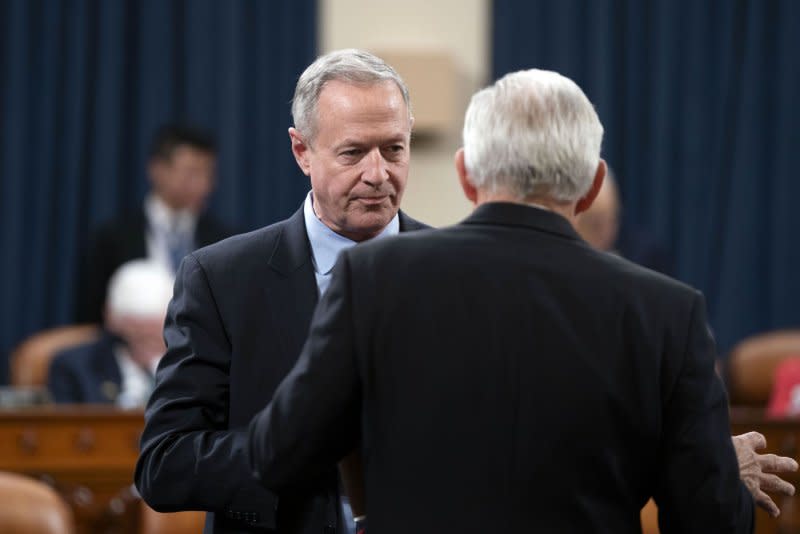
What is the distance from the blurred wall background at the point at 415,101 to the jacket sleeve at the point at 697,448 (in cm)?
615

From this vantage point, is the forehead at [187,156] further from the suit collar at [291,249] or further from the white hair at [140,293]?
the suit collar at [291,249]

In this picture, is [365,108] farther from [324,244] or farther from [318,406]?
[318,406]

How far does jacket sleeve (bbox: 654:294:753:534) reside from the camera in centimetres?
198

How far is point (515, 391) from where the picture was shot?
197 centimetres

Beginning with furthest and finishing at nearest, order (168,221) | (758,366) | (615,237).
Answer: (168,221)
(615,237)
(758,366)

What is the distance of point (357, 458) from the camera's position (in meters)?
2.15

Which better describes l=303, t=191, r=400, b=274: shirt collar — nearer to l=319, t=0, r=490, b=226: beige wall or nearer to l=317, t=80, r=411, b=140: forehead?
l=317, t=80, r=411, b=140: forehead

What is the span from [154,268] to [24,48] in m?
3.06

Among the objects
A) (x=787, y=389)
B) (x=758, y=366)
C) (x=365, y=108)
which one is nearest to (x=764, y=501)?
(x=365, y=108)

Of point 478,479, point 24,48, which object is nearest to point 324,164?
point 478,479

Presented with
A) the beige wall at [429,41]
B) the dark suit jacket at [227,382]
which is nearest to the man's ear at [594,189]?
the dark suit jacket at [227,382]

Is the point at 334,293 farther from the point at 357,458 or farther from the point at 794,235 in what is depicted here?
the point at 794,235

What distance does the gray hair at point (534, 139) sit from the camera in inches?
79.2

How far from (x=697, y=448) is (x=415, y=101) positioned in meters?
6.19
